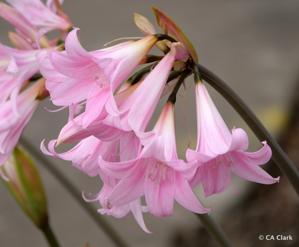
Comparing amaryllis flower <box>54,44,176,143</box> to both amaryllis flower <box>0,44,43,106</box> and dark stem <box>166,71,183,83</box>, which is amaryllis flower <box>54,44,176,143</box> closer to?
dark stem <box>166,71,183,83</box>

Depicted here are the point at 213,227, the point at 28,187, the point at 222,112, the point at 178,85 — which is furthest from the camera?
the point at 222,112

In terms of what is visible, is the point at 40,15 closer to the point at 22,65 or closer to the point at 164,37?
the point at 22,65

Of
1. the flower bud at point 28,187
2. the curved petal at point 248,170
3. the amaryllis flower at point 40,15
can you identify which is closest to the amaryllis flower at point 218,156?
the curved petal at point 248,170

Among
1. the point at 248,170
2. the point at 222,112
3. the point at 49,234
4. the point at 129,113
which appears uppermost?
the point at 129,113

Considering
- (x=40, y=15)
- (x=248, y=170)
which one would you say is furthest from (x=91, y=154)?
(x=40, y=15)

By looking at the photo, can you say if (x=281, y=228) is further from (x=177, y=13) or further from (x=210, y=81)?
(x=177, y=13)

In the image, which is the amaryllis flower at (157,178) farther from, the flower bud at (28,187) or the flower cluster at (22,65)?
the flower bud at (28,187)

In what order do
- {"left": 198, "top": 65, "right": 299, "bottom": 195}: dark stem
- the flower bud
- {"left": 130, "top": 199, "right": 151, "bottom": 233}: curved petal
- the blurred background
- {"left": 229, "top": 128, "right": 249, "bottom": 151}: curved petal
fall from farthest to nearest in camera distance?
1. the blurred background
2. the flower bud
3. {"left": 130, "top": 199, "right": 151, "bottom": 233}: curved petal
4. {"left": 198, "top": 65, "right": 299, "bottom": 195}: dark stem
5. {"left": 229, "top": 128, "right": 249, "bottom": 151}: curved petal

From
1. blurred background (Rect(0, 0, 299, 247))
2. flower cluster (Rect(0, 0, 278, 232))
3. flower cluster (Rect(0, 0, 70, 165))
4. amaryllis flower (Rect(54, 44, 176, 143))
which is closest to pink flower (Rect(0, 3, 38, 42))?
flower cluster (Rect(0, 0, 70, 165))
